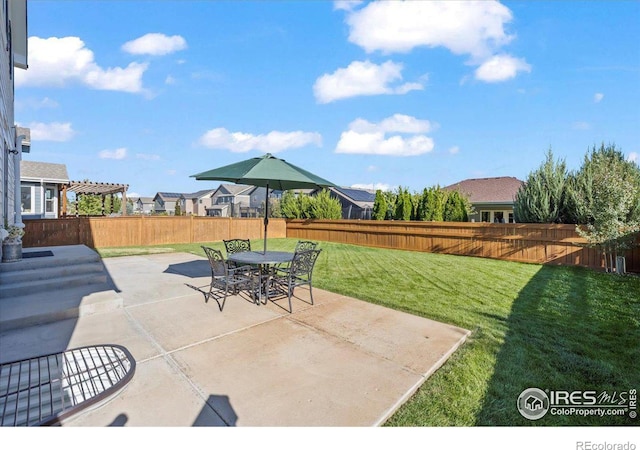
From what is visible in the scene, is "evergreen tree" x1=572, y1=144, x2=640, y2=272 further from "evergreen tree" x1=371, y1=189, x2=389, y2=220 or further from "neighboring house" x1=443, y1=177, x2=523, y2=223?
"neighboring house" x1=443, y1=177, x2=523, y2=223

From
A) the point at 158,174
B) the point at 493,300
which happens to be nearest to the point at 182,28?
the point at 493,300

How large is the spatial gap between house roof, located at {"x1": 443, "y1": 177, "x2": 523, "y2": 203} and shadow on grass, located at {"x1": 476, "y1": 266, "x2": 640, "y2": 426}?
47.8 ft

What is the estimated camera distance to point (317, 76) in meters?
14.8

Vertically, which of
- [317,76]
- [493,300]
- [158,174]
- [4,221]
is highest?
[317,76]

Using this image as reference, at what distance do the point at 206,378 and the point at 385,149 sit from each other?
32.8 meters

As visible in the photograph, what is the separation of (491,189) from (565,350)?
68.8ft

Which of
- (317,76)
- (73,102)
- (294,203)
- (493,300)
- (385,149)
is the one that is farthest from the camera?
(385,149)

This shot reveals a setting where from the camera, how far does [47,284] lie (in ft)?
16.5

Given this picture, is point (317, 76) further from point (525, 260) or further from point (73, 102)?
point (525, 260)

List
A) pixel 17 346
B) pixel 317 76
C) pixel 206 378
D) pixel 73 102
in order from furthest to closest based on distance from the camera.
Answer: pixel 317 76 < pixel 73 102 < pixel 17 346 < pixel 206 378

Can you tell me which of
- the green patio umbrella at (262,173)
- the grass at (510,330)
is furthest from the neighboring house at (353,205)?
the green patio umbrella at (262,173)

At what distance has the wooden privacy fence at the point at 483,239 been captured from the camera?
29.8ft

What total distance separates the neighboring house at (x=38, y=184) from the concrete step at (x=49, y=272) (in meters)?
12.1

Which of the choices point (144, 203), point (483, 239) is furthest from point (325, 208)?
point (144, 203)
